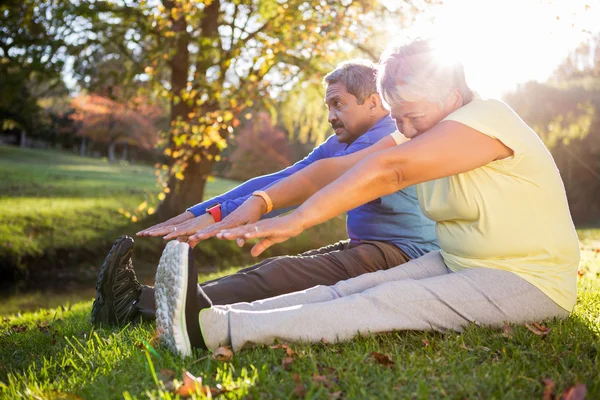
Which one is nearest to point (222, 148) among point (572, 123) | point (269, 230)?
point (269, 230)

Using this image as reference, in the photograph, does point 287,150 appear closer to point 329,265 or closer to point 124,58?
point 124,58

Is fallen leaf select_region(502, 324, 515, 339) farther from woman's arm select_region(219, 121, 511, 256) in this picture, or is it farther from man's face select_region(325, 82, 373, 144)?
man's face select_region(325, 82, 373, 144)

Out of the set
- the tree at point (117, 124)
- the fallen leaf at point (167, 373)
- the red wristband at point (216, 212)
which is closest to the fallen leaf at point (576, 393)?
the fallen leaf at point (167, 373)

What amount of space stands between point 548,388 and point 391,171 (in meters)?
1.05

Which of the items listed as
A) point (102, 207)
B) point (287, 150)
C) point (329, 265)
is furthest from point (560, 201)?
point (287, 150)

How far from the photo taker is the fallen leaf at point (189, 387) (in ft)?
A: 7.16

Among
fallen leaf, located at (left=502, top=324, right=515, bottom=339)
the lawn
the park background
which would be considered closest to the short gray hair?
the park background

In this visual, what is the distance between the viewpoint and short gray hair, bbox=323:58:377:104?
4000mm

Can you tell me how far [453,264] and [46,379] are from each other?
2059 mm

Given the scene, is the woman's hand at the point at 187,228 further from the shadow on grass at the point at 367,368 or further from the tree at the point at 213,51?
the tree at the point at 213,51

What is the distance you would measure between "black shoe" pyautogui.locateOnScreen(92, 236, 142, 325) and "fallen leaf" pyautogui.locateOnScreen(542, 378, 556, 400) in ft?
8.00

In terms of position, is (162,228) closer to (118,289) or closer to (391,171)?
(118,289)

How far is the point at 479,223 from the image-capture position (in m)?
2.86

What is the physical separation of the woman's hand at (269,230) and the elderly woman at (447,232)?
0.01 metres
